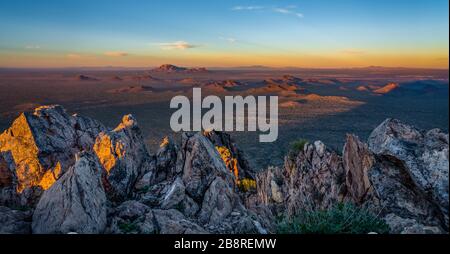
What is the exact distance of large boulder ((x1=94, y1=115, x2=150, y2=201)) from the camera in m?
11.5

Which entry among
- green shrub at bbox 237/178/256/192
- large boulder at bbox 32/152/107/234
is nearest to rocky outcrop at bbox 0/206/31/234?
large boulder at bbox 32/152/107/234

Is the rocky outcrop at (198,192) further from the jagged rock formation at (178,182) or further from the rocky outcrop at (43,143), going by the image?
the rocky outcrop at (43,143)

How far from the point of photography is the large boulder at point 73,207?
275 inches

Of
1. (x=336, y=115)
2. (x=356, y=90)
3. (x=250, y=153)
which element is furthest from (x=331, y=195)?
(x=356, y=90)

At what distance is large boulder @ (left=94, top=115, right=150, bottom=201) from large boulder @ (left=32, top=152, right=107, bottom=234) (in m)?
3.24

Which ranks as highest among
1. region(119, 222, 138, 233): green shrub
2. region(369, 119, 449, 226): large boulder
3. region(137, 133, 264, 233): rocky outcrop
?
region(369, 119, 449, 226): large boulder

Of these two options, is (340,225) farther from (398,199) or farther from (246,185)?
(246,185)

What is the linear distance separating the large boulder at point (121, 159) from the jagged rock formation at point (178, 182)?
0.13ft

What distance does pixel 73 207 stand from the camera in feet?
23.5

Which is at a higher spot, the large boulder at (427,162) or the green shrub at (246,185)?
the large boulder at (427,162)

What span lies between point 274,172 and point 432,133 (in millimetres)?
16282

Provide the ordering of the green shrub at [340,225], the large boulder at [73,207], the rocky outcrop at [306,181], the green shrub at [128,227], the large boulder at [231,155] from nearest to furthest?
the green shrub at [340,225] → the large boulder at [73,207] → the green shrub at [128,227] → the rocky outcrop at [306,181] → the large boulder at [231,155]

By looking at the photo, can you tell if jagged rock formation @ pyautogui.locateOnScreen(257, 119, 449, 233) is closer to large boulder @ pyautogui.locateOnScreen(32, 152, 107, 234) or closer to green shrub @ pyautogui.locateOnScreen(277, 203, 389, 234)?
green shrub @ pyautogui.locateOnScreen(277, 203, 389, 234)

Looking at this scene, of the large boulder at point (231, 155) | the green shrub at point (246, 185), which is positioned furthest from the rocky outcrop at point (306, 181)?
the large boulder at point (231, 155)
